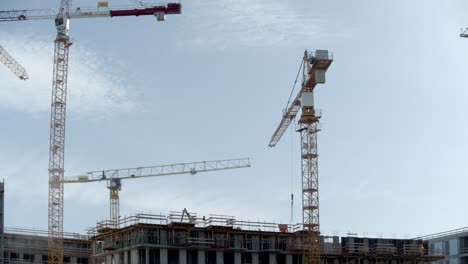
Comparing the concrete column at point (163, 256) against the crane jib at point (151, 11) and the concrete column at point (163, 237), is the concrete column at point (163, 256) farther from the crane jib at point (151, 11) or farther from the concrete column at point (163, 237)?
the crane jib at point (151, 11)

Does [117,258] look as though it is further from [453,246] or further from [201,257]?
[453,246]

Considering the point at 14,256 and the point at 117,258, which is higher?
the point at 14,256

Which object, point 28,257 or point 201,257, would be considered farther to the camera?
point 28,257

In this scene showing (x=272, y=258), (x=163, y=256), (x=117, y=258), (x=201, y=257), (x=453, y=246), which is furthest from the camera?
(x=453, y=246)

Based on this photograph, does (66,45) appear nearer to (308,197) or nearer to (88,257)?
(88,257)

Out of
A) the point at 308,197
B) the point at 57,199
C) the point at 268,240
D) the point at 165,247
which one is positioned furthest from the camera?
the point at 57,199

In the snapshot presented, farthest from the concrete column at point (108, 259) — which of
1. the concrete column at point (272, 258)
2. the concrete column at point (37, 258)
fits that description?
the concrete column at point (37, 258)

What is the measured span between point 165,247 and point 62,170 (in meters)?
47.9

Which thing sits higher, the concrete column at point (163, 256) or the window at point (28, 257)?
the window at point (28, 257)

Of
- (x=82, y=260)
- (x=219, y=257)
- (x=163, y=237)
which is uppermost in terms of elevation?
(x=163, y=237)

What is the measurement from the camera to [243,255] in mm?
97000

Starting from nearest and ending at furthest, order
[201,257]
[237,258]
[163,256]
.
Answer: [163,256] → [201,257] → [237,258]

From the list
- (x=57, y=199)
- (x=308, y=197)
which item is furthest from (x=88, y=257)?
(x=308, y=197)

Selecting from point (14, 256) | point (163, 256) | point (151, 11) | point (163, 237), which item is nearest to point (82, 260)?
point (14, 256)
